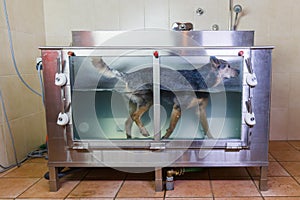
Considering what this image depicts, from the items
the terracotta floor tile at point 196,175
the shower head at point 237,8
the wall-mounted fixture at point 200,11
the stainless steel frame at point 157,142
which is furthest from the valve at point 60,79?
the shower head at point 237,8

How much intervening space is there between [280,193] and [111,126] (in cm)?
85

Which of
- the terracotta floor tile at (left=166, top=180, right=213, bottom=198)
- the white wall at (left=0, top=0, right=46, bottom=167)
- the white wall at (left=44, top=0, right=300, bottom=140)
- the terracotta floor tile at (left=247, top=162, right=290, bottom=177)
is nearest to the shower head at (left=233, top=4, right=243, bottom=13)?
the white wall at (left=44, top=0, right=300, bottom=140)

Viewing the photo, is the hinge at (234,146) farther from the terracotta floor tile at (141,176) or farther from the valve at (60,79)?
the valve at (60,79)

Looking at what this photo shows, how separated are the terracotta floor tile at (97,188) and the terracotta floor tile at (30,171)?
30cm

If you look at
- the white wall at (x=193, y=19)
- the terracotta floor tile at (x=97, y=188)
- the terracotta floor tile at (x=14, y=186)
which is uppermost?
the white wall at (x=193, y=19)

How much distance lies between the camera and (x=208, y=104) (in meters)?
1.21

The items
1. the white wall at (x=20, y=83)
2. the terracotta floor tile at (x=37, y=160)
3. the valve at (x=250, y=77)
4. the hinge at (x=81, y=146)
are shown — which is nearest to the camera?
the valve at (x=250, y=77)

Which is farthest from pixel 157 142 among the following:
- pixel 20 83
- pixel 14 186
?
pixel 20 83

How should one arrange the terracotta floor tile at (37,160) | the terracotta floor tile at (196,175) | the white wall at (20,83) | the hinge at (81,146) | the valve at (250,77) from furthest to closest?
the terracotta floor tile at (37,160)
the white wall at (20,83)
the terracotta floor tile at (196,175)
the hinge at (81,146)
the valve at (250,77)

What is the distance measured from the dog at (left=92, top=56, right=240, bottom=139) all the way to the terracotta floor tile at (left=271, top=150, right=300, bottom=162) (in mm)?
710

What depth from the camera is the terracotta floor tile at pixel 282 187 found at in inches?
46.8

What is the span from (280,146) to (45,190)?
1.56 meters

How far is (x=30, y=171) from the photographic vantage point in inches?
59.3

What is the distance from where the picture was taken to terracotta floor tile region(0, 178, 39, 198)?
1241 millimetres
